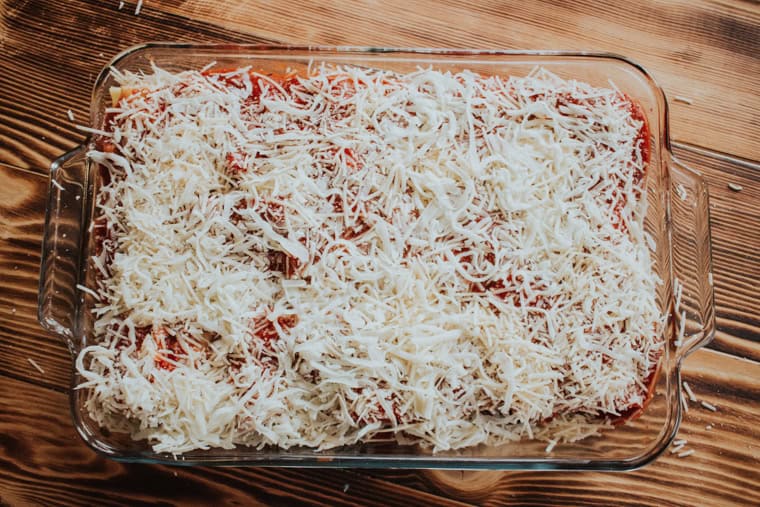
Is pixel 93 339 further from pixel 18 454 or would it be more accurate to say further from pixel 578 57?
pixel 578 57

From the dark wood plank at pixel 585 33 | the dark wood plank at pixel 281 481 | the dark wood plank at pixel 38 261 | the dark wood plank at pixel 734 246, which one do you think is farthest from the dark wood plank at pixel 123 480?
the dark wood plank at pixel 585 33

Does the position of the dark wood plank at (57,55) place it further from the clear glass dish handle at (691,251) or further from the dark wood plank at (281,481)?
the clear glass dish handle at (691,251)

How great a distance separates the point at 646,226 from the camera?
1.69 metres

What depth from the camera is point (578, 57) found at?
1691 millimetres

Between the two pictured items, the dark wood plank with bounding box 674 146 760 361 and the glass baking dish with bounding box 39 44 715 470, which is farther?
the dark wood plank with bounding box 674 146 760 361

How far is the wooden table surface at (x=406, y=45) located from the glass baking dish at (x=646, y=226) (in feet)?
0.71

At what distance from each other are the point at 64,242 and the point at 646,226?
1451mm

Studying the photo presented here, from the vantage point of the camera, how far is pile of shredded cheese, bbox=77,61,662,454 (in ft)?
4.72

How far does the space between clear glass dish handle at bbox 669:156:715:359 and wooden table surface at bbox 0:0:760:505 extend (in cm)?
19

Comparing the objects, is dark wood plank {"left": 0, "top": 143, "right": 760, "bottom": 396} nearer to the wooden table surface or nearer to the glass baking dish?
the wooden table surface

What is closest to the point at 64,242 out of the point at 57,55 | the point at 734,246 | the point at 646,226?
the point at 57,55

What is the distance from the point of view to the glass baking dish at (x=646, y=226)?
1.50 m

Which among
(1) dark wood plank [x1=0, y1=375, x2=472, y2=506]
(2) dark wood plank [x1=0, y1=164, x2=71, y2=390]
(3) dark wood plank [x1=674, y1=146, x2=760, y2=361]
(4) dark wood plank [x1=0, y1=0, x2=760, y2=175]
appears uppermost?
(4) dark wood plank [x1=0, y1=0, x2=760, y2=175]

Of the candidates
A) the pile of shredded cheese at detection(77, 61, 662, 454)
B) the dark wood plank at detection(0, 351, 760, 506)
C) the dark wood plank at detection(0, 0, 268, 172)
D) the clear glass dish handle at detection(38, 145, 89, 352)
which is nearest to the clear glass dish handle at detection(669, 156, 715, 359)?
the pile of shredded cheese at detection(77, 61, 662, 454)
